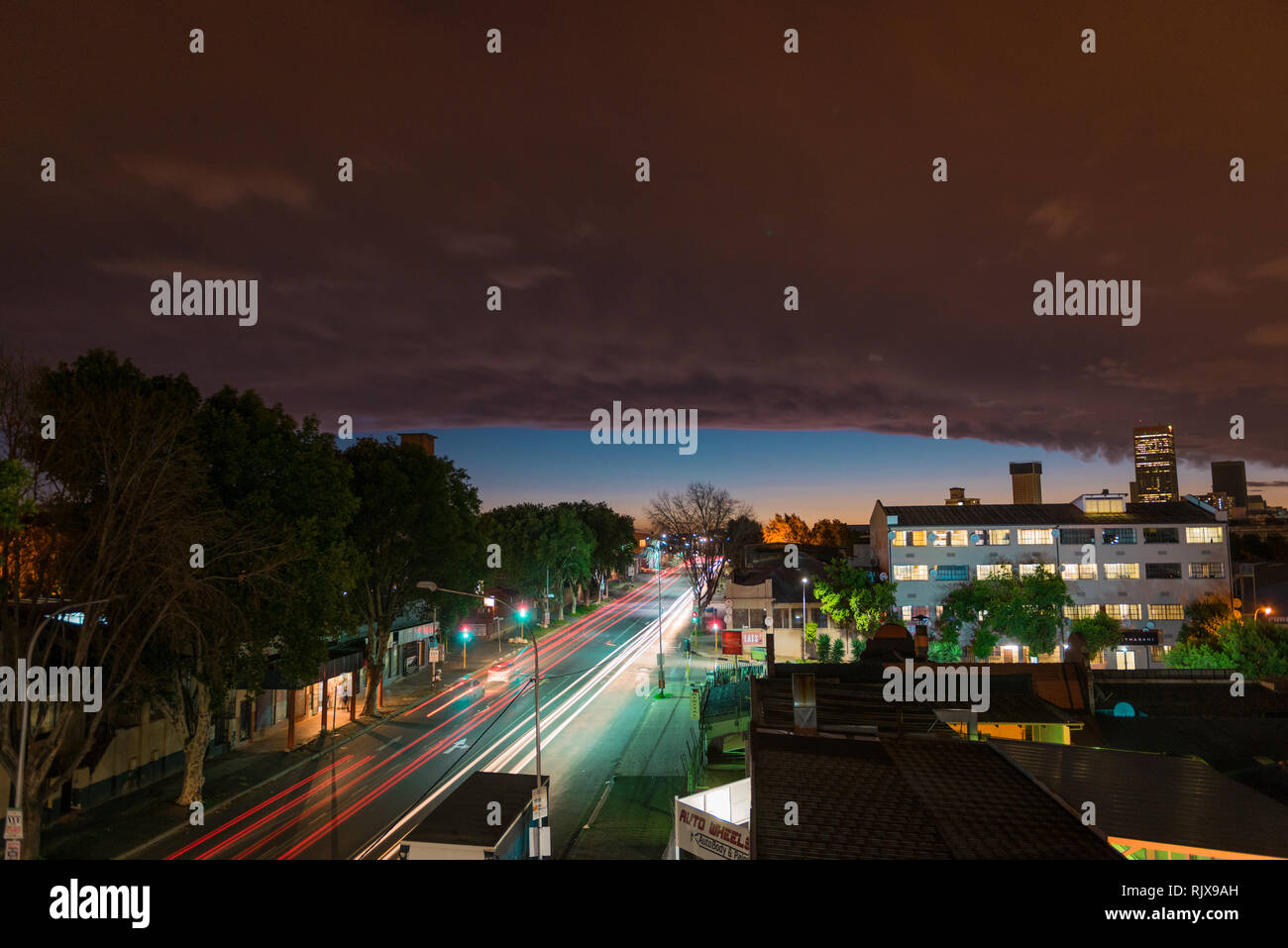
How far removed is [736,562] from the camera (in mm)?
83938

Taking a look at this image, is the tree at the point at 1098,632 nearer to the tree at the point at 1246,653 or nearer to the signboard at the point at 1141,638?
the signboard at the point at 1141,638

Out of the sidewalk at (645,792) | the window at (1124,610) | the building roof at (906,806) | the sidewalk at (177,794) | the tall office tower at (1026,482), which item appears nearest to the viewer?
the building roof at (906,806)

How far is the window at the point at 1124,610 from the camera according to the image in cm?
6256

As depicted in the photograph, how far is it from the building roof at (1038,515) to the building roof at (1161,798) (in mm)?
48067

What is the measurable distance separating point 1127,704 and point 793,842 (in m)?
29.7

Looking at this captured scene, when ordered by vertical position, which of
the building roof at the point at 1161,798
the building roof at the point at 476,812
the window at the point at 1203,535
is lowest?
the building roof at the point at 476,812

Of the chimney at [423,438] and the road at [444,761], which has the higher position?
the chimney at [423,438]

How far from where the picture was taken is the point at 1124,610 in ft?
206

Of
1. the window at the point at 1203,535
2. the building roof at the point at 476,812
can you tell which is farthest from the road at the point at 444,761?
the window at the point at 1203,535

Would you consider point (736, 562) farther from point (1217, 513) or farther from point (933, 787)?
point (933, 787)

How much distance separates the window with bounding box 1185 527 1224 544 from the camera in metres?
62.7

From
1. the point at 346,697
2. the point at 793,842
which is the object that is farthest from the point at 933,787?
the point at 346,697

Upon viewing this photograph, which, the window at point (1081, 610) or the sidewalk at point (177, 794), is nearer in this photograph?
the sidewalk at point (177, 794)

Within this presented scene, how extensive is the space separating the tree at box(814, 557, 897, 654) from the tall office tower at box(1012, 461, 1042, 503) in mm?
34651
